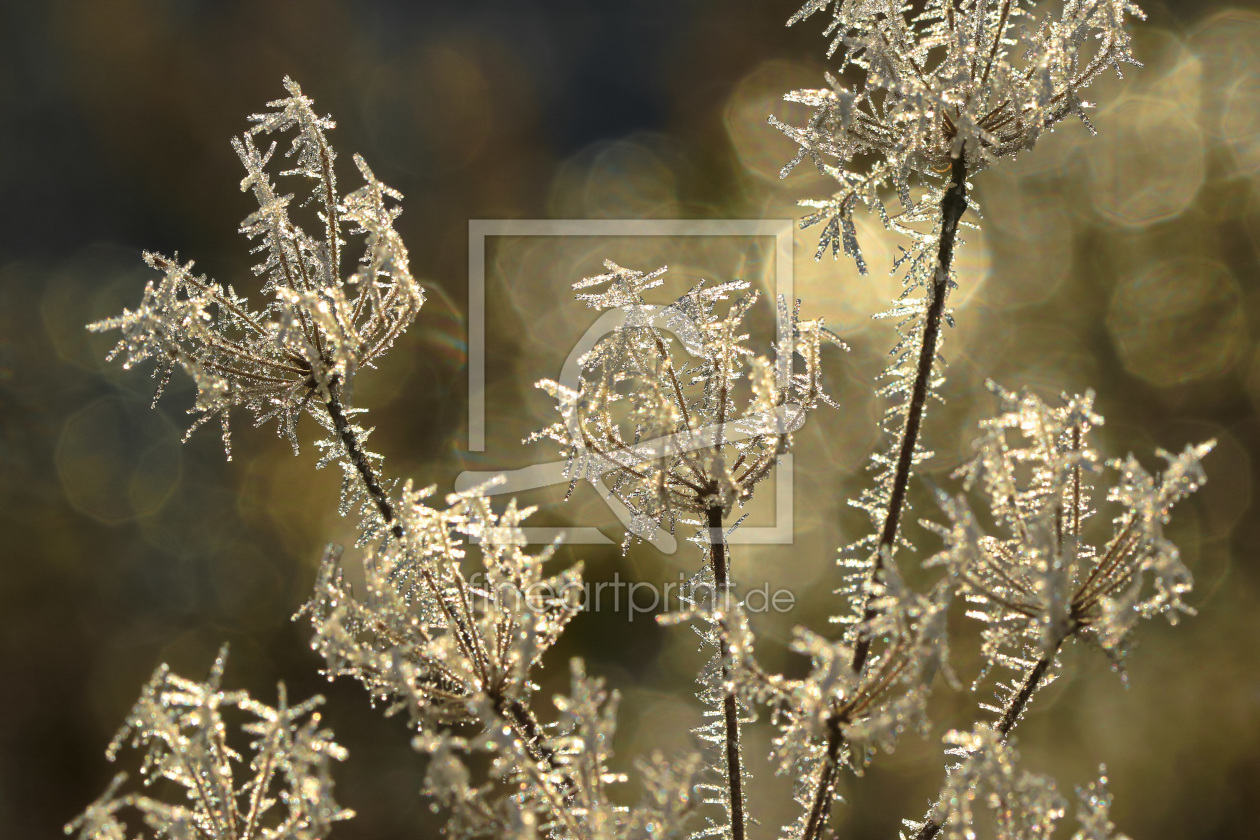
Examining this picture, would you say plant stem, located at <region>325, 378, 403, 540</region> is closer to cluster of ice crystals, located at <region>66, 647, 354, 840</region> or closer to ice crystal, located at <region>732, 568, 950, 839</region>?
cluster of ice crystals, located at <region>66, 647, 354, 840</region>

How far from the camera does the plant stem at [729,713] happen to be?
936mm

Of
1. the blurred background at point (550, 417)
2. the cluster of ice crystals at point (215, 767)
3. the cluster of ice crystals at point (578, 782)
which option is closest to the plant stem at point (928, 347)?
the cluster of ice crystals at point (578, 782)

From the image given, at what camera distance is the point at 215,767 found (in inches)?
32.3

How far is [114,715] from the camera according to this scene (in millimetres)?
4477

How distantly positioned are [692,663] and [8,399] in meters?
4.54

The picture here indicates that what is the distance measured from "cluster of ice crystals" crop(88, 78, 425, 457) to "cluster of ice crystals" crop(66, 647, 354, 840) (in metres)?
0.34

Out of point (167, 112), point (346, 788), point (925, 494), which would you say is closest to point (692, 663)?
point (925, 494)

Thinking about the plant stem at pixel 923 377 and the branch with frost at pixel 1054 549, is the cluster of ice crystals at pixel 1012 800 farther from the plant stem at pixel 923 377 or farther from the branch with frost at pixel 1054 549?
the plant stem at pixel 923 377

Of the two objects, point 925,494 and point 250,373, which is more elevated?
point 250,373

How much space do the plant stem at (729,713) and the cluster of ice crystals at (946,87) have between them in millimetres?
377

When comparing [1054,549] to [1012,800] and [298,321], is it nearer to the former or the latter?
[1012,800]

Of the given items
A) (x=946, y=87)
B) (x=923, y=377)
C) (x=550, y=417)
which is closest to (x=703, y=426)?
(x=923, y=377)

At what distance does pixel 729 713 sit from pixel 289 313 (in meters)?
0.72

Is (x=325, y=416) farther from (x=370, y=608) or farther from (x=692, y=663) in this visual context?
(x=692, y=663)
